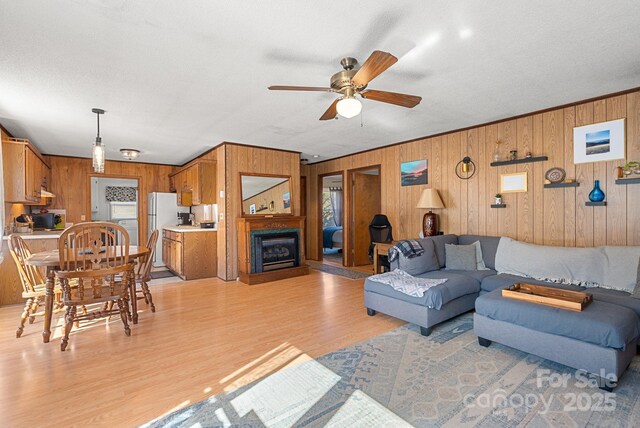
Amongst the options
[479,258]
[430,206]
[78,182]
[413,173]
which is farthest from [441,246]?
[78,182]

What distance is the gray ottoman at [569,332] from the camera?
201 centimetres

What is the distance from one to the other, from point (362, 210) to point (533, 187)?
11.0 feet

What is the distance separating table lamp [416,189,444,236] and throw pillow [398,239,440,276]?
0.87 meters

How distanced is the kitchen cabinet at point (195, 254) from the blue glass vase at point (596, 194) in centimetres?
550

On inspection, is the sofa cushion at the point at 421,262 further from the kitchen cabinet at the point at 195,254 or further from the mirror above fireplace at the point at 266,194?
the kitchen cabinet at the point at 195,254

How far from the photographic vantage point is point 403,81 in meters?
2.79

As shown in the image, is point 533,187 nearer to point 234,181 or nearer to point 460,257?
point 460,257

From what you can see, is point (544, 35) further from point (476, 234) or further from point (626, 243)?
point (476, 234)

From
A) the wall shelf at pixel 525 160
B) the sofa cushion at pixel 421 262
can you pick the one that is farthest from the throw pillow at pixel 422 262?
the wall shelf at pixel 525 160

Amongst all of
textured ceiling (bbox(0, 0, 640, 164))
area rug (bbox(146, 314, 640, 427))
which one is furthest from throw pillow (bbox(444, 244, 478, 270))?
textured ceiling (bbox(0, 0, 640, 164))

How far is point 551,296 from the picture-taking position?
2.47 meters

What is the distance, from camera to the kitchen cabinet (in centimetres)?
528

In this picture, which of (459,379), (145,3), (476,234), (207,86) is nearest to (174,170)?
(207,86)

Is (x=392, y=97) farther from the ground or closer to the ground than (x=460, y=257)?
farther from the ground
